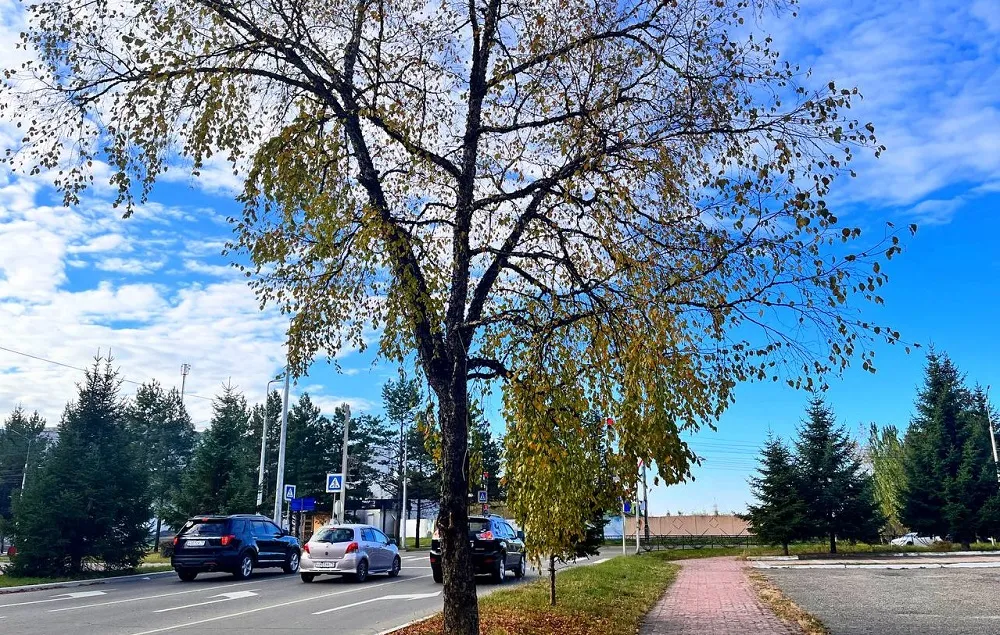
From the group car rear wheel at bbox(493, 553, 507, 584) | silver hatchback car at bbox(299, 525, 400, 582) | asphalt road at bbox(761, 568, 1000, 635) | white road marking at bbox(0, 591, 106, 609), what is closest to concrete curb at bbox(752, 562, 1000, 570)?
asphalt road at bbox(761, 568, 1000, 635)

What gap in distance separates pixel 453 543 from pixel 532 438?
1.93 metres

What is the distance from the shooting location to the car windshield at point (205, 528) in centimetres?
2228

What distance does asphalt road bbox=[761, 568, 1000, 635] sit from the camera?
12.5 m

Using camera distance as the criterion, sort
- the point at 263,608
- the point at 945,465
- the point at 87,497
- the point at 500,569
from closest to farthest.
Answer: the point at 263,608, the point at 500,569, the point at 87,497, the point at 945,465

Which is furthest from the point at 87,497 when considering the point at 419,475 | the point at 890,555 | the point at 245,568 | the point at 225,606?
the point at 419,475

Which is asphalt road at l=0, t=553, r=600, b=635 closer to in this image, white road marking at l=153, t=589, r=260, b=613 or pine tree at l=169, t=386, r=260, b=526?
white road marking at l=153, t=589, r=260, b=613

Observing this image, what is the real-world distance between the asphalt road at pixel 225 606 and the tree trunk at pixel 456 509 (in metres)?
3.17

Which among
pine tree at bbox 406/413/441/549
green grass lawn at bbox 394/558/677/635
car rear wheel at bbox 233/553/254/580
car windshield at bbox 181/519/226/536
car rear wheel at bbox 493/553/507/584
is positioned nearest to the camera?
green grass lawn at bbox 394/558/677/635

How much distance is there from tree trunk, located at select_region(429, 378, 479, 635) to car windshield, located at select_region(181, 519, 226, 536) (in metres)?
14.7

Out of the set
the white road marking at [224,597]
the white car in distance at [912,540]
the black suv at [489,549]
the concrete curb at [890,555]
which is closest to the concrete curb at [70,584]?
the white road marking at [224,597]

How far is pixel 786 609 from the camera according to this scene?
14.9 m

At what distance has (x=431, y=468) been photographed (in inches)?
2498

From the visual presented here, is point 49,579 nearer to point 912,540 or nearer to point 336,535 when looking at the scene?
point 336,535

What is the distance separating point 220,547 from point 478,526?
24.1 ft
